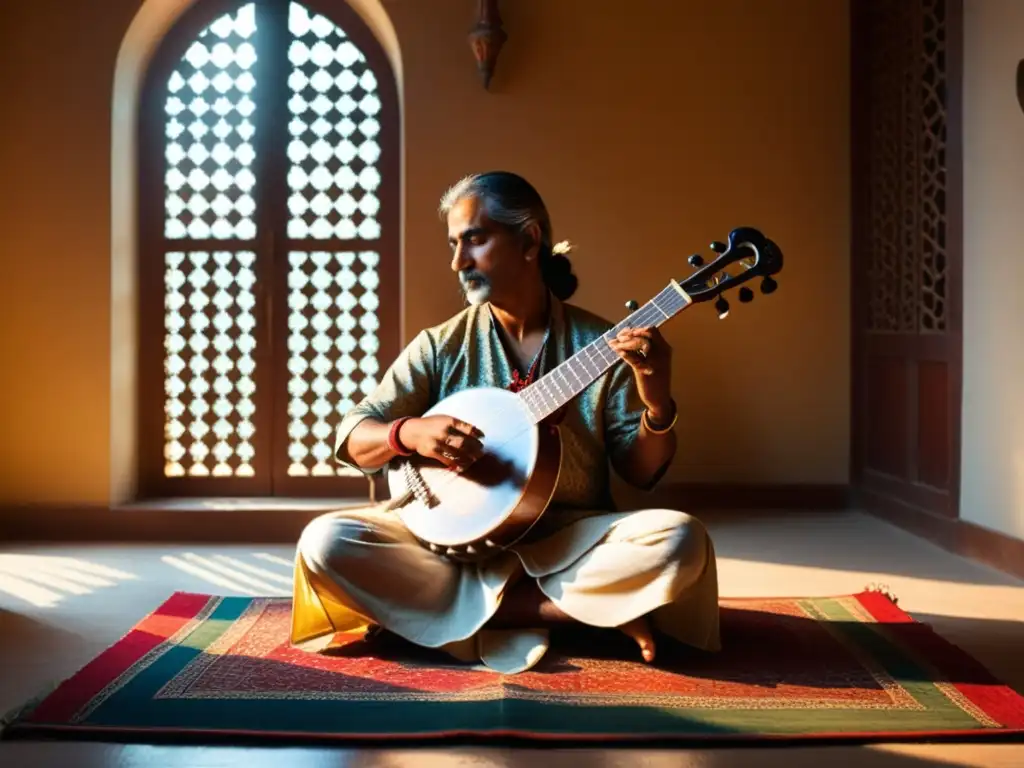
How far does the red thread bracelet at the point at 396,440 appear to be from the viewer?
274 cm

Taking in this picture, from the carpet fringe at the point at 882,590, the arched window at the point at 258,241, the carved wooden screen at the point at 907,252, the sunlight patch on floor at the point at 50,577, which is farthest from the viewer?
the arched window at the point at 258,241

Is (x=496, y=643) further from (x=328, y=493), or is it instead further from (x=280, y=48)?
(x=280, y=48)

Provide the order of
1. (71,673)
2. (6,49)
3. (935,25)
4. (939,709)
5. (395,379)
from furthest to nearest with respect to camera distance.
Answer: (6,49) → (935,25) → (395,379) → (71,673) → (939,709)

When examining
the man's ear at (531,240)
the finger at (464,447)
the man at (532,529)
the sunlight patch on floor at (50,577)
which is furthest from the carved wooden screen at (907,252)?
the sunlight patch on floor at (50,577)

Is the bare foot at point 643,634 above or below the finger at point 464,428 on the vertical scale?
below

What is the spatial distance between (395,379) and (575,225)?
2.29m

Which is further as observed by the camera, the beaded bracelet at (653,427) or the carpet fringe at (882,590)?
the carpet fringe at (882,590)

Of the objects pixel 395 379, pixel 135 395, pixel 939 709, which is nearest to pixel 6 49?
pixel 135 395

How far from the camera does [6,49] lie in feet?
16.0

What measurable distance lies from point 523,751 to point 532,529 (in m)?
0.76

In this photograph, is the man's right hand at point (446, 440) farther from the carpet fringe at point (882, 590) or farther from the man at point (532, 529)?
the carpet fringe at point (882, 590)

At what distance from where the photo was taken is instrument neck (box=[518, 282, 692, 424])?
254 centimetres

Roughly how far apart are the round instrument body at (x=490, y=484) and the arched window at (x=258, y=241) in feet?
8.41

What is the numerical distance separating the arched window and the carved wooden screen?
2.12 metres
